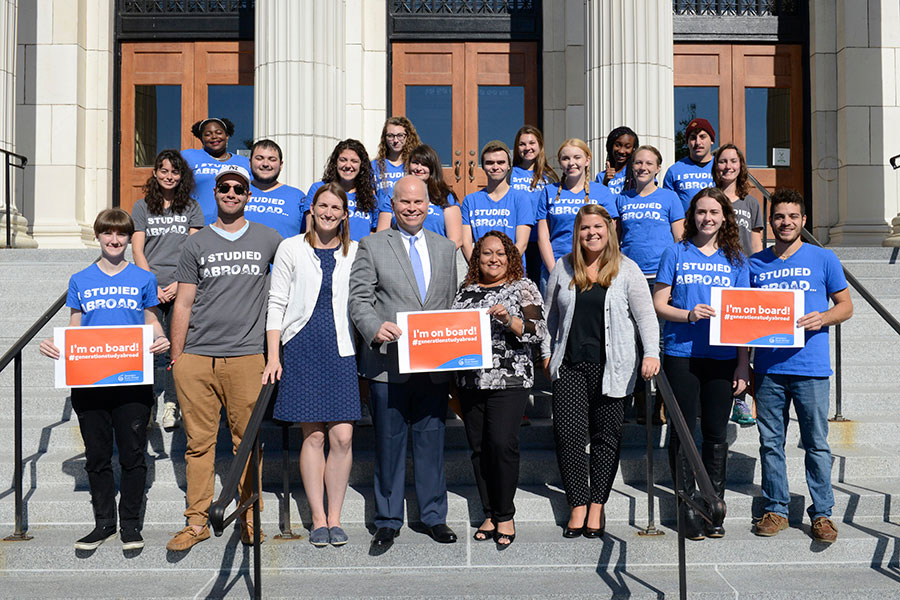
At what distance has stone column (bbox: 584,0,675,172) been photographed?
33.7ft

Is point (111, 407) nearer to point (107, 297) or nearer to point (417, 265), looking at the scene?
point (107, 297)

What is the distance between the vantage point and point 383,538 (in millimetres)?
4836

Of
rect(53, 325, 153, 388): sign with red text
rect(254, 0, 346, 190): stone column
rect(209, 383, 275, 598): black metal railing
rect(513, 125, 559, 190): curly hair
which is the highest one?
rect(254, 0, 346, 190): stone column

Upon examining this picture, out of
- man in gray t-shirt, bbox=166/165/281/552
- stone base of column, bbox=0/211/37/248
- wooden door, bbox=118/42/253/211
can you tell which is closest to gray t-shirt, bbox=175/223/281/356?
man in gray t-shirt, bbox=166/165/281/552

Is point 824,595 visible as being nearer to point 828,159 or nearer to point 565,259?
point 565,259

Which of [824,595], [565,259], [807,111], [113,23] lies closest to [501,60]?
[807,111]

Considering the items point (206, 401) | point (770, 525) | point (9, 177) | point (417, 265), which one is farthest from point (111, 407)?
point (9, 177)

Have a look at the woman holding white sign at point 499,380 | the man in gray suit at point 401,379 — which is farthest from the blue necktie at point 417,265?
the woman holding white sign at point 499,380

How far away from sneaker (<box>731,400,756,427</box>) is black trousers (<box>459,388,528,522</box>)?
212cm

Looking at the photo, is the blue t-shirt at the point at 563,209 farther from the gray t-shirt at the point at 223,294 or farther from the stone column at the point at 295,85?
the stone column at the point at 295,85

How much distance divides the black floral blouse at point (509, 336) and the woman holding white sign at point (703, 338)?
0.83 metres

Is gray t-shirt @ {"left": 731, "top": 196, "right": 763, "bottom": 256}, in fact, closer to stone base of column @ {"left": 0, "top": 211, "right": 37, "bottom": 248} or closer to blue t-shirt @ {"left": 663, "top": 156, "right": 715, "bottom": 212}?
blue t-shirt @ {"left": 663, "top": 156, "right": 715, "bottom": 212}

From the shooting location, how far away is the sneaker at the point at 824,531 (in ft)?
16.0

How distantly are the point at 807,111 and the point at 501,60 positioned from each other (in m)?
4.90
